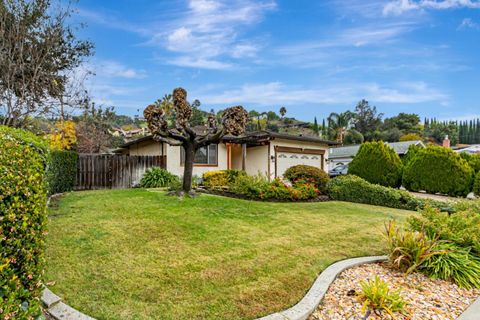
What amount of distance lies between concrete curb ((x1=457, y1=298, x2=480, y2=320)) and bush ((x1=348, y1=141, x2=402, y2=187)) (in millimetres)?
14940

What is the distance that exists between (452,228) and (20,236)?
587 centimetres

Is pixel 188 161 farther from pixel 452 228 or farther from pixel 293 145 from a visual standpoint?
pixel 293 145

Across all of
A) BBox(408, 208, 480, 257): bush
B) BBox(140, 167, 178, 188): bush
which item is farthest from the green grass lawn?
BBox(140, 167, 178, 188): bush

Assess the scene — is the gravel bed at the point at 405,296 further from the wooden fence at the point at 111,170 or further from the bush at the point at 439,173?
the bush at the point at 439,173

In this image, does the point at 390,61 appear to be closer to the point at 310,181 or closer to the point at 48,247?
the point at 310,181

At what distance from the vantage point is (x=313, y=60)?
1235 cm

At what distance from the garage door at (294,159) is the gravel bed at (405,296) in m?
12.2

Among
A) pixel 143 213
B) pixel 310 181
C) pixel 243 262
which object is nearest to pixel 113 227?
pixel 143 213

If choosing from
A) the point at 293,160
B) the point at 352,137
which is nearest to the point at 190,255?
the point at 293,160

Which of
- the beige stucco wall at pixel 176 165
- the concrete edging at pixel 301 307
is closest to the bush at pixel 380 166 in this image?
the beige stucco wall at pixel 176 165

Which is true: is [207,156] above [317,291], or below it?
above

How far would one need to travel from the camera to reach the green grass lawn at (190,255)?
3.03 m

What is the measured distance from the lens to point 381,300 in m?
3.12

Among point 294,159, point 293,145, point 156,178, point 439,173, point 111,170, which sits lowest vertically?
point 439,173
